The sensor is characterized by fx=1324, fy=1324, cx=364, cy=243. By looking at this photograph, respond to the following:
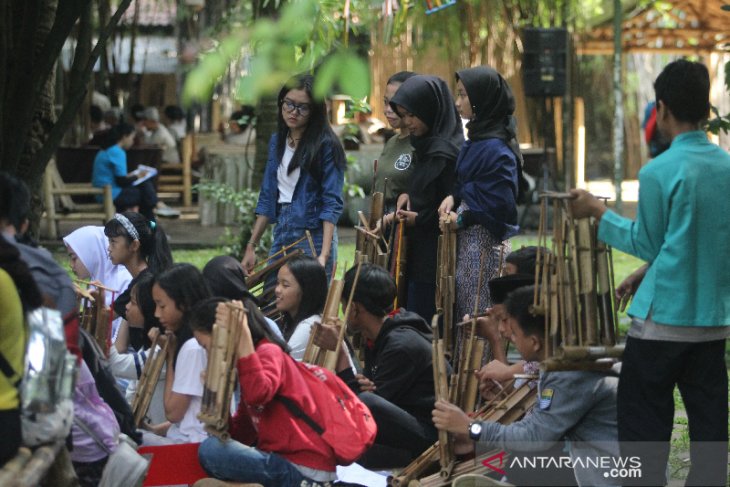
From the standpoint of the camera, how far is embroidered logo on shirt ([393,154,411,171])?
6.85 m

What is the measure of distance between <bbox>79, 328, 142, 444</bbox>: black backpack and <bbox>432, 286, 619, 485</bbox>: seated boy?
47.7 inches

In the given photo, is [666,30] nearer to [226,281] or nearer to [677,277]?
[226,281]

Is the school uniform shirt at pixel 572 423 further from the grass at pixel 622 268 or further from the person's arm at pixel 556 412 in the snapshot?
the grass at pixel 622 268

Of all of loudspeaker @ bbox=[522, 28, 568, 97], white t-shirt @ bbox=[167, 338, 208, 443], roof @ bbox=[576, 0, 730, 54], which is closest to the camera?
white t-shirt @ bbox=[167, 338, 208, 443]

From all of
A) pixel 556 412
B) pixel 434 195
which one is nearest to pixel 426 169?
pixel 434 195

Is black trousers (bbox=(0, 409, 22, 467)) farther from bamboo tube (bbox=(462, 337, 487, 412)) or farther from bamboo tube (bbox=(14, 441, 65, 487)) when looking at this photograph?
bamboo tube (bbox=(462, 337, 487, 412))

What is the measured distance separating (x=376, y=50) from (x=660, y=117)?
44.9 feet

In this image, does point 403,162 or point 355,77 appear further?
point 403,162

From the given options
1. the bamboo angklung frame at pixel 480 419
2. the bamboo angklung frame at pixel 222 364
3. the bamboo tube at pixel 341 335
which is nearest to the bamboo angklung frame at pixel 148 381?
the bamboo angklung frame at pixel 222 364

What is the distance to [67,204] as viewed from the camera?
1452 centimetres

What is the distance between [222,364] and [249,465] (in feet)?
1.66

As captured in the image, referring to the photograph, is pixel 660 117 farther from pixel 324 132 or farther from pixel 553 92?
pixel 553 92

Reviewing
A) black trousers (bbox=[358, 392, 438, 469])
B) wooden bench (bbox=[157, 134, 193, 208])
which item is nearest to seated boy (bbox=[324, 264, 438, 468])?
black trousers (bbox=[358, 392, 438, 469])

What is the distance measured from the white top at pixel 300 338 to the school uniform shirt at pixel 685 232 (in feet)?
6.33
